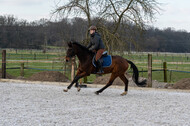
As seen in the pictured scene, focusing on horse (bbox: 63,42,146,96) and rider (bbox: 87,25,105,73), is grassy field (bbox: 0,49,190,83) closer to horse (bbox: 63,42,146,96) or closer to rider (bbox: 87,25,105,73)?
horse (bbox: 63,42,146,96)

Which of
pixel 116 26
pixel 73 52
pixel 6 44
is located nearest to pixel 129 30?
pixel 116 26

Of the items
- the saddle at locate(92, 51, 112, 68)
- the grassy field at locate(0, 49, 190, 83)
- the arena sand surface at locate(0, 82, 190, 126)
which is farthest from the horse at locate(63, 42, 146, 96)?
the grassy field at locate(0, 49, 190, 83)

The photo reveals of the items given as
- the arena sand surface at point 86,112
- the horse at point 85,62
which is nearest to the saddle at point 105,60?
the horse at point 85,62

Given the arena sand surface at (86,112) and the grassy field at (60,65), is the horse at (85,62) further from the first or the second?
the grassy field at (60,65)

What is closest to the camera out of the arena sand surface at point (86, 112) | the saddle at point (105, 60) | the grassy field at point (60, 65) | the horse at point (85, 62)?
the arena sand surface at point (86, 112)

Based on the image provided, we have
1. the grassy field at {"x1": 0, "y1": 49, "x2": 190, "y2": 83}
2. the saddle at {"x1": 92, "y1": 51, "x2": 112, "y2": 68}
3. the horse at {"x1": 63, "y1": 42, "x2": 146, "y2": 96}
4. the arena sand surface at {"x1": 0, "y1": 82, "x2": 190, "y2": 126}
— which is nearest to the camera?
the arena sand surface at {"x1": 0, "y1": 82, "x2": 190, "y2": 126}

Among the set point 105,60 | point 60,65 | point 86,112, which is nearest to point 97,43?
point 105,60

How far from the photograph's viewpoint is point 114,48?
1762 cm

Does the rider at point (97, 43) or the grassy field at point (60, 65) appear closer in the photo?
the rider at point (97, 43)

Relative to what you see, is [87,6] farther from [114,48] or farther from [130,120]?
[130,120]

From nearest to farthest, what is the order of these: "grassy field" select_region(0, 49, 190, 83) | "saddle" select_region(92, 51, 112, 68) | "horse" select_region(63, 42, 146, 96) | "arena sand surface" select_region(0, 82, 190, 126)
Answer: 1. "arena sand surface" select_region(0, 82, 190, 126)
2. "horse" select_region(63, 42, 146, 96)
3. "saddle" select_region(92, 51, 112, 68)
4. "grassy field" select_region(0, 49, 190, 83)

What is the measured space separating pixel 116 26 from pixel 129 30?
91 cm

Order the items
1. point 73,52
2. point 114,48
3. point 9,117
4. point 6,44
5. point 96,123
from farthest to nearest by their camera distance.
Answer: point 6,44 → point 114,48 → point 73,52 → point 9,117 → point 96,123

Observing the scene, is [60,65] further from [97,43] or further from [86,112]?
[86,112]
